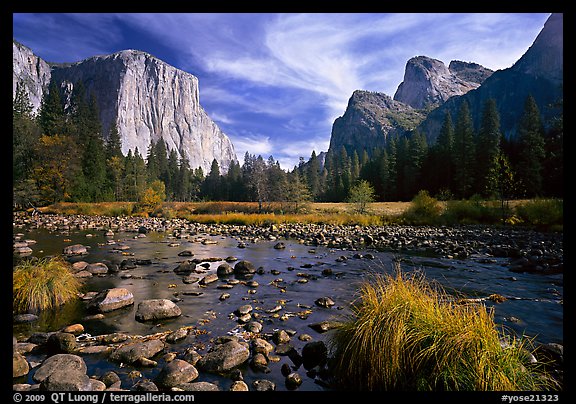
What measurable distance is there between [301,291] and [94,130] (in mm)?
67345

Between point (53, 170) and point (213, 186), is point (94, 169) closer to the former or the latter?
point (53, 170)

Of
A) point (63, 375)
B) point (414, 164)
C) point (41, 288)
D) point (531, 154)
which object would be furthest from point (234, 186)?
point (63, 375)

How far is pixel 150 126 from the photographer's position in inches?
6545

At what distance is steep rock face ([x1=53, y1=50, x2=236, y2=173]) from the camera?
153m

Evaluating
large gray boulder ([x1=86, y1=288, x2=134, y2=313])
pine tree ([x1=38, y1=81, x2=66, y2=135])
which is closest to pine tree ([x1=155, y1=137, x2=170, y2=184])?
pine tree ([x1=38, y1=81, x2=66, y2=135])

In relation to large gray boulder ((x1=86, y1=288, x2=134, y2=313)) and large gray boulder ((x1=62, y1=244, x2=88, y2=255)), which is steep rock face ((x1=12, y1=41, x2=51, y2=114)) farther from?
large gray boulder ((x1=86, y1=288, x2=134, y2=313))

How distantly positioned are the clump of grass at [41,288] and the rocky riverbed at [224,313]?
45 centimetres

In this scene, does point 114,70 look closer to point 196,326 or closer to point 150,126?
point 150,126

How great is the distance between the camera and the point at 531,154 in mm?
41750

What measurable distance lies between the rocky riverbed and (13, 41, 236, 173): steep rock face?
15539 centimetres

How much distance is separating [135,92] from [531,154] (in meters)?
179

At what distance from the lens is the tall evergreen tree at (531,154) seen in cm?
4069

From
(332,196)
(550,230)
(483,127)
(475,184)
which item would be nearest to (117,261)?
(550,230)

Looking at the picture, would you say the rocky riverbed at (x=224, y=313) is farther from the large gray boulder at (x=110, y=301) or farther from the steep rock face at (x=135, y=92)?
the steep rock face at (x=135, y=92)
